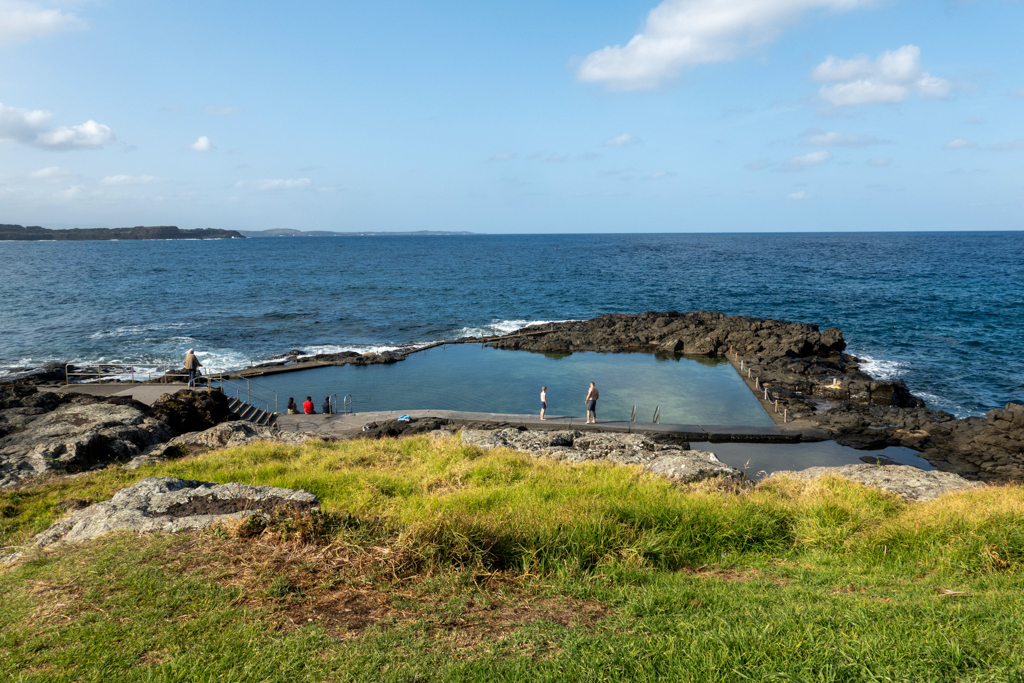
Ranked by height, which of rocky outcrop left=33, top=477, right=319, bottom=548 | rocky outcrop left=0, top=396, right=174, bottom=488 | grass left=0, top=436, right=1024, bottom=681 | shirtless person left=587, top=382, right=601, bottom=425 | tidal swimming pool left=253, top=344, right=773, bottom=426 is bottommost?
tidal swimming pool left=253, top=344, right=773, bottom=426

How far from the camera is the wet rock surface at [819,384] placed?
21094mm

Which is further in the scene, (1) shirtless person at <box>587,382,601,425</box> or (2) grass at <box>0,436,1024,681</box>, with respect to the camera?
(1) shirtless person at <box>587,382,601,425</box>

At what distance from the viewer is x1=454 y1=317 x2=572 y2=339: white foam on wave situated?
48.4 metres

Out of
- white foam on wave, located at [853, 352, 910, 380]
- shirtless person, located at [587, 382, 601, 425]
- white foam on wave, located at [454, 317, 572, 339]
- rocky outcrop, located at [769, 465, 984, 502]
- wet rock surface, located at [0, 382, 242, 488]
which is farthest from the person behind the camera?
white foam on wave, located at [454, 317, 572, 339]

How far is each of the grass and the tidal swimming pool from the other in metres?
16.7

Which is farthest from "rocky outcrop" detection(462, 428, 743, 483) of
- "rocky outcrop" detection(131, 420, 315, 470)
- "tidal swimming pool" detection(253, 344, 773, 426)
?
"tidal swimming pool" detection(253, 344, 773, 426)

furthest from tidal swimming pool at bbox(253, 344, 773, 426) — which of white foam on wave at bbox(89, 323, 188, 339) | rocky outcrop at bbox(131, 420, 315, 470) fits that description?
white foam on wave at bbox(89, 323, 188, 339)

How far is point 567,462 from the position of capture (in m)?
13.3

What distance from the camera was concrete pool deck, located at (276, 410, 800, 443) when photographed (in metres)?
21.4

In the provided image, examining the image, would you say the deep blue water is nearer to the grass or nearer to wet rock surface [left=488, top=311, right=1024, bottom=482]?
wet rock surface [left=488, top=311, right=1024, bottom=482]

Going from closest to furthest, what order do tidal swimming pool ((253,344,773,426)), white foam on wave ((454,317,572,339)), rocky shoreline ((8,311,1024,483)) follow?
rocky shoreline ((8,311,1024,483)) → tidal swimming pool ((253,344,773,426)) → white foam on wave ((454,317,572,339))

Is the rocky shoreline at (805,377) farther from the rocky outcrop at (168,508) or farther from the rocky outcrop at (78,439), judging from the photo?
the rocky outcrop at (168,508)

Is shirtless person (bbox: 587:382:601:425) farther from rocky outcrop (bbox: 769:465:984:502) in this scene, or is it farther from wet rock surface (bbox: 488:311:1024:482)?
wet rock surface (bbox: 488:311:1024:482)

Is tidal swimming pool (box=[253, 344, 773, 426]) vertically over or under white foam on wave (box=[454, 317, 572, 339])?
under
